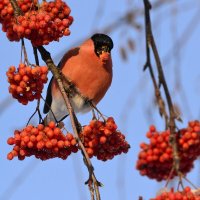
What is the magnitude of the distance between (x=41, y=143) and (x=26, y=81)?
22 cm

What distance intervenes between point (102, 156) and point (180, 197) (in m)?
0.45

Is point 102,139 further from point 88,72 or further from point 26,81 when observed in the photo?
point 88,72

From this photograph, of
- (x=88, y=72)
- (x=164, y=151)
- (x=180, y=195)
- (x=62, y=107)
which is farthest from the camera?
(x=62, y=107)

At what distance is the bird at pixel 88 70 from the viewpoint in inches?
107

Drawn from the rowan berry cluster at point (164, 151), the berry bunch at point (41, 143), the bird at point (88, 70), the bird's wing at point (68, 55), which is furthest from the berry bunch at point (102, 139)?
the bird's wing at point (68, 55)

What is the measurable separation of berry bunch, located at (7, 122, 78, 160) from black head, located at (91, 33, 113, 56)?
113 cm

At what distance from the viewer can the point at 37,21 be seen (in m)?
1.78

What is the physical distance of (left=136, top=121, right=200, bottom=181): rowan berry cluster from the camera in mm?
1605

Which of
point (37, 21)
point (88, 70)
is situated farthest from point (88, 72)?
point (37, 21)

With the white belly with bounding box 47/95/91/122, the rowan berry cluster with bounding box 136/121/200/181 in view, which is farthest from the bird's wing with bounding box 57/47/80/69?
the rowan berry cluster with bounding box 136/121/200/181

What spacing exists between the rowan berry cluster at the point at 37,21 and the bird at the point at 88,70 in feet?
2.57

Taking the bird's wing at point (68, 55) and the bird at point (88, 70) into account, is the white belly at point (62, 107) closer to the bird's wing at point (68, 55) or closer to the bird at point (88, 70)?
the bird at point (88, 70)

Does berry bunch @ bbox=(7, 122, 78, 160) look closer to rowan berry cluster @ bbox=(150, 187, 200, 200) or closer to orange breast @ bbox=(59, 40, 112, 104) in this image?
rowan berry cluster @ bbox=(150, 187, 200, 200)

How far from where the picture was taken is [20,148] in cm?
180
